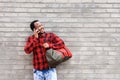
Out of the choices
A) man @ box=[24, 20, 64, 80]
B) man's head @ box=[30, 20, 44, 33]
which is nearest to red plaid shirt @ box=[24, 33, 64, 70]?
man @ box=[24, 20, 64, 80]

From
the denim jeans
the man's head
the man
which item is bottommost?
the denim jeans

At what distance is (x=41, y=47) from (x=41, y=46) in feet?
0.06

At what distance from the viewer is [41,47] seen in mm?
5117

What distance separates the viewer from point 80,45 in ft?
17.5

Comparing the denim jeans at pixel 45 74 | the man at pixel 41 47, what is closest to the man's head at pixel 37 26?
the man at pixel 41 47

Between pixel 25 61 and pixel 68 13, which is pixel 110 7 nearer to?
pixel 68 13

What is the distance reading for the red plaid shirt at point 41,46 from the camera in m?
5.09

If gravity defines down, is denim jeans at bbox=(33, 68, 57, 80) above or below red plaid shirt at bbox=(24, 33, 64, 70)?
below

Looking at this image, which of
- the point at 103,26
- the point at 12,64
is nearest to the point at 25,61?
the point at 12,64

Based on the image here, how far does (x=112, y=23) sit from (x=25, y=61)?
1628mm

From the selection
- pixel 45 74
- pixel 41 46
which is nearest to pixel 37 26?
pixel 41 46

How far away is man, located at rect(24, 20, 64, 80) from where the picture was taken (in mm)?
5086

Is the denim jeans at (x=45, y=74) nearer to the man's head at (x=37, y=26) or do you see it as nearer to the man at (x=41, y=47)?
the man at (x=41, y=47)

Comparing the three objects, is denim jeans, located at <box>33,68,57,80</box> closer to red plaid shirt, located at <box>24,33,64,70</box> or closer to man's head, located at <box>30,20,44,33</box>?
red plaid shirt, located at <box>24,33,64,70</box>
